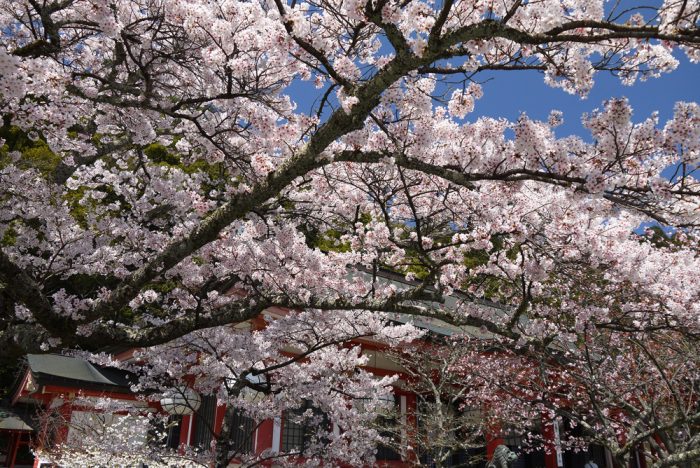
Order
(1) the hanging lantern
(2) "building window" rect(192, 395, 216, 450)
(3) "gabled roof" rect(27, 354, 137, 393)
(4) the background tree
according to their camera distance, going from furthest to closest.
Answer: (2) "building window" rect(192, 395, 216, 450)
(4) the background tree
(3) "gabled roof" rect(27, 354, 137, 393)
(1) the hanging lantern

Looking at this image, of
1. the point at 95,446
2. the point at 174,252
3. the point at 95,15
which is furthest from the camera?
the point at 95,446

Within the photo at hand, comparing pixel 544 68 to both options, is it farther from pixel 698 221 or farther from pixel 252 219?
pixel 252 219

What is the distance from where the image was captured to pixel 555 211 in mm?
7059

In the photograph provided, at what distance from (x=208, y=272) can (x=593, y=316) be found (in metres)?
5.84

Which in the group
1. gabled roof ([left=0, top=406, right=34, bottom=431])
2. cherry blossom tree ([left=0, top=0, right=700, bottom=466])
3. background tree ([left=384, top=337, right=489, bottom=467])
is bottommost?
gabled roof ([left=0, top=406, right=34, bottom=431])

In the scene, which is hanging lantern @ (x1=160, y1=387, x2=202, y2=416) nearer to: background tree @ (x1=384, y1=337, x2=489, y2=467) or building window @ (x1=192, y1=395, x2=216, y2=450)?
building window @ (x1=192, y1=395, x2=216, y2=450)

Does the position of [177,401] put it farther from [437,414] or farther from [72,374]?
[437,414]

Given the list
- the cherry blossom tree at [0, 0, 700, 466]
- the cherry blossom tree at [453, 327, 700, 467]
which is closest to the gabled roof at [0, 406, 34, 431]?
the cherry blossom tree at [0, 0, 700, 466]

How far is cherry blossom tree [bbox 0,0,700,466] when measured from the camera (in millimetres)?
3820

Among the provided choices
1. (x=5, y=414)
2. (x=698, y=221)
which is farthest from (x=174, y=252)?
(x=5, y=414)

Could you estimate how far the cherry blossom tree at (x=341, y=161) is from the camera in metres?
3.82

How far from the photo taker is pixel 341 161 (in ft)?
18.2

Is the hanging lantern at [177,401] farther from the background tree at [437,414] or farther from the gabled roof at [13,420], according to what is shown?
the gabled roof at [13,420]

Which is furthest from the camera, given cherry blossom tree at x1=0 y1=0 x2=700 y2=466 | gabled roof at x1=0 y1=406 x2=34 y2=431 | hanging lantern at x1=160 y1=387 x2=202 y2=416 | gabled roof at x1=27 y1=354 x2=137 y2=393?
gabled roof at x1=0 y1=406 x2=34 y2=431
